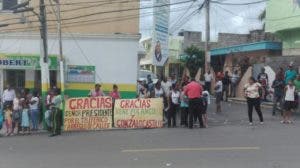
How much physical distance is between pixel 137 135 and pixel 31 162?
19.4 ft

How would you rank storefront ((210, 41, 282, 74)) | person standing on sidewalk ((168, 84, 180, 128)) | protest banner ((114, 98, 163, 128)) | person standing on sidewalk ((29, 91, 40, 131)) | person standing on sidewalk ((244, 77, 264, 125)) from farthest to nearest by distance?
storefront ((210, 41, 282, 74))
person standing on sidewalk ((29, 91, 40, 131))
protest banner ((114, 98, 163, 128))
person standing on sidewalk ((168, 84, 180, 128))
person standing on sidewalk ((244, 77, 264, 125))

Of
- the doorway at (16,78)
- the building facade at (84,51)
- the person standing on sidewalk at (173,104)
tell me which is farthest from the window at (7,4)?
the person standing on sidewalk at (173,104)

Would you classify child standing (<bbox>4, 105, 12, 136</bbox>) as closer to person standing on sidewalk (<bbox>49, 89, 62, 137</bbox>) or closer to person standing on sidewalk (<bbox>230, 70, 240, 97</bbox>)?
person standing on sidewalk (<bbox>49, 89, 62, 137</bbox>)

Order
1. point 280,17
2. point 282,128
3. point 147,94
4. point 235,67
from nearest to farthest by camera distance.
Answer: point 282,128 → point 147,94 → point 280,17 → point 235,67

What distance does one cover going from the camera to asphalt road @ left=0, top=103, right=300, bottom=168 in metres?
13.2

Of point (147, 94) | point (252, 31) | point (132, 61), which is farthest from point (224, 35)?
point (147, 94)

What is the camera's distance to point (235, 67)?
3666cm

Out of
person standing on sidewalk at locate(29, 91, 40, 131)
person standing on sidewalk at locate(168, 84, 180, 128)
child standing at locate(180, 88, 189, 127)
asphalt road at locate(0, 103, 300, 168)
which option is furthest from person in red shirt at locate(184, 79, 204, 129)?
person standing on sidewalk at locate(29, 91, 40, 131)

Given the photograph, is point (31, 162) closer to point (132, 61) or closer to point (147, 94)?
point (147, 94)

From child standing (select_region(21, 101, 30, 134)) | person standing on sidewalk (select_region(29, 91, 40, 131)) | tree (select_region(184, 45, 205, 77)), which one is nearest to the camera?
child standing (select_region(21, 101, 30, 134))

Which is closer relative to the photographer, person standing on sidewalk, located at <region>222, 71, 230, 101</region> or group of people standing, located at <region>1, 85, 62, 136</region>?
group of people standing, located at <region>1, 85, 62, 136</region>

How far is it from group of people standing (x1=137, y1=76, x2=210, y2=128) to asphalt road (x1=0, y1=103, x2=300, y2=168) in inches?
30.4

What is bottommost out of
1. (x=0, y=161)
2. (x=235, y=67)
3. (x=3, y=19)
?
(x=0, y=161)

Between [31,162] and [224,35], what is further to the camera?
[224,35]
